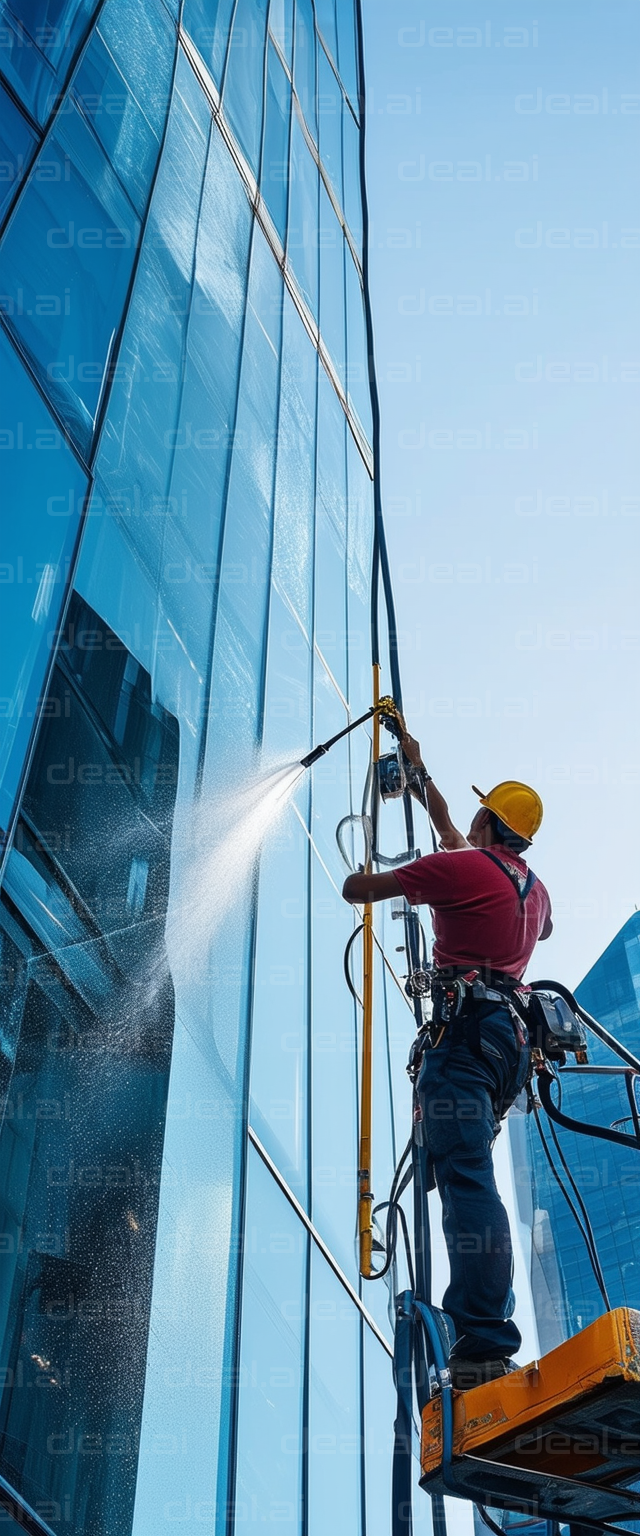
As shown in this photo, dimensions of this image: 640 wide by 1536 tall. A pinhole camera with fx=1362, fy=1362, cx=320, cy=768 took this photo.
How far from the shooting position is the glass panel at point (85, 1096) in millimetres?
3943

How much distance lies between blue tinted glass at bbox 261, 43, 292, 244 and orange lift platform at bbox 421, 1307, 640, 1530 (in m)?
8.82

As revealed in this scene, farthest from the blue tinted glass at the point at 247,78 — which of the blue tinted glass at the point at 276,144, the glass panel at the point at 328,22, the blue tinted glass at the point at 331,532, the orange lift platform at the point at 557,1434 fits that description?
the orange lift platform at the point at 557,1434

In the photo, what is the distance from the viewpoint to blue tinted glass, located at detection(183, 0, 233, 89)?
8586 mm

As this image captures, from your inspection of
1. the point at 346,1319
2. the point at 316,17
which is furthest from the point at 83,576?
the point at 316,17

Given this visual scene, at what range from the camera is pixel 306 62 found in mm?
12469

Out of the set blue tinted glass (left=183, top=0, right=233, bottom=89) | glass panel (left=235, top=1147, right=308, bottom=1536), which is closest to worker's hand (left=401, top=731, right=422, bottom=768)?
glass panel (left=235, top=1147, right=308, bottom=1536)

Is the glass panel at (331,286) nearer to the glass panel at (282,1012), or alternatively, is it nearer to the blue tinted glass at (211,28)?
the blue tinted glass at (211,28)

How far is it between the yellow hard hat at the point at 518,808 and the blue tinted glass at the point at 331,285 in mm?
7614

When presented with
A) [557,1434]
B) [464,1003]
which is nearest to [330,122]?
[464,1003]

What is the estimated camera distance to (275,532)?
8812 millimetres

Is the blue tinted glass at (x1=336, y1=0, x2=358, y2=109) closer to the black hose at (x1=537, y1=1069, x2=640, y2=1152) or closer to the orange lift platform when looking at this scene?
the black hose at (x1=537, y1=1069, x2=640, y2=1152)

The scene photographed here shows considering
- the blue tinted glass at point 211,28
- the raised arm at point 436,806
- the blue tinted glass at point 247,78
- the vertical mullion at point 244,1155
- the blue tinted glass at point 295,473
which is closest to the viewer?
the vertical mullion at point 244,1155

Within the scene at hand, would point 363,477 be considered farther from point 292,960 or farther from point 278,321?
point 292,960

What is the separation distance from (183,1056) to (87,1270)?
1214 mm
